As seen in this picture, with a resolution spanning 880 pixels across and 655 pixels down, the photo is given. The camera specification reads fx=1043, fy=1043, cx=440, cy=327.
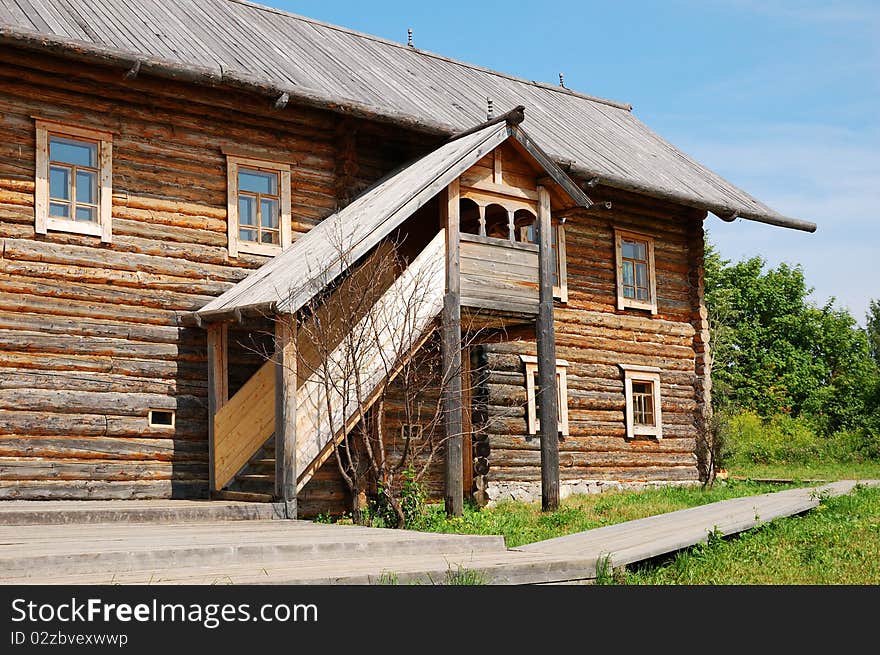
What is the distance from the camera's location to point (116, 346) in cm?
1341

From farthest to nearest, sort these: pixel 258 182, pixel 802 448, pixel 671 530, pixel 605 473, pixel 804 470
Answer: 1. pixel 802 448
2. pixel 804 470
3. pixel 605 473
4. pixel 258 182
5. pixel 671 530

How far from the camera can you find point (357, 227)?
1291 cm

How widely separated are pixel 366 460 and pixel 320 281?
3.75m

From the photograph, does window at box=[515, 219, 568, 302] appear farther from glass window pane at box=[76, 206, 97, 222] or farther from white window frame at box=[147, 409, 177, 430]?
glass window pane at box=[76, 206, 97, 222]

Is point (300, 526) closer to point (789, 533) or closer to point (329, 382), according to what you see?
point (329, 382)

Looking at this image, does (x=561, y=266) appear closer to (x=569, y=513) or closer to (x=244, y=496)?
(x=569, y=513)

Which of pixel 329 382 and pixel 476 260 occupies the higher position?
pixel 476 260

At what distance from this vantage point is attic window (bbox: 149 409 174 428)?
44.8ft

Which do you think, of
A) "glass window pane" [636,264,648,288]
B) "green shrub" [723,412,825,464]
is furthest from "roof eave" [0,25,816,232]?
"green shrub" [723,412,825,464]

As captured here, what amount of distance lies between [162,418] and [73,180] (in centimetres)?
328

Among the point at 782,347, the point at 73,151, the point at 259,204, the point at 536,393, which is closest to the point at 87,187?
the point at 73,151

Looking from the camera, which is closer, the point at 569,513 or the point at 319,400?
the point at 319,400
